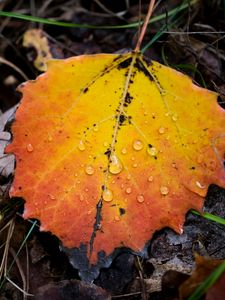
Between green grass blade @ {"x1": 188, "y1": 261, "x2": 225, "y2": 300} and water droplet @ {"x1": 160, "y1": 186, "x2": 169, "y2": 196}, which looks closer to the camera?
green grass blade @ {"x1": 188, "y1": 261, "x2": 225, "y2": 300}

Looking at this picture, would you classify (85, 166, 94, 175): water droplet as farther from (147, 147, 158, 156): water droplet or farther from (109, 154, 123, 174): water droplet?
(147, 147, 158, 156): water droplet

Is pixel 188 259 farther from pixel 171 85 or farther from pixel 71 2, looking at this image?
pixel 71 2

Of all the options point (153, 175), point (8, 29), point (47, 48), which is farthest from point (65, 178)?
point (8, 29)

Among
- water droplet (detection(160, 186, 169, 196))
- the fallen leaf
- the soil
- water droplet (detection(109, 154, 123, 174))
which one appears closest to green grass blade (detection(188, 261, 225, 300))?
the soil

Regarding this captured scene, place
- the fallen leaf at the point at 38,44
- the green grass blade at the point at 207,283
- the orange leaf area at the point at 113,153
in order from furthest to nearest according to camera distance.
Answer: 1. the fallen leaf at the point at 38,44
2. the orange leaf area at the point at 113,153
3. the green grass blade at the point at 207,283

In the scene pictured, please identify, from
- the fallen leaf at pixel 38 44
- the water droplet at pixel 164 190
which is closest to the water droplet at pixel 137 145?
the water droplet at pixel 164 190

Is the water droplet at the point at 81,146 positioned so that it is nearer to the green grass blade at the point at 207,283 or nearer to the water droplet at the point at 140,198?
the water droplet at the point at 140,198

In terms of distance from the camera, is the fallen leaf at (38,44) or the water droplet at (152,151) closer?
the water droplet at (152,151)
